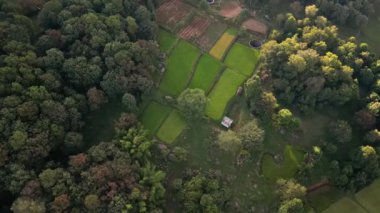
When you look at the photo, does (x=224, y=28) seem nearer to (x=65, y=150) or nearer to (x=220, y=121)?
(x=220, y=121)

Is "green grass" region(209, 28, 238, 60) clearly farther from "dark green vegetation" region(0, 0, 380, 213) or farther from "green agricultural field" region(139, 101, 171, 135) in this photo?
"green agricultural field" region(139, 101, 171, 135)

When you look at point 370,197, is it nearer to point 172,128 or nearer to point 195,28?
point 172,128

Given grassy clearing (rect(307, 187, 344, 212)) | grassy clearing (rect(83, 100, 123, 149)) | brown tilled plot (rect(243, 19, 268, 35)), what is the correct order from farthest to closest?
brown tilled plot (rect(243, 19, 268, 35)) < grassy clearing (rect(307, 187, 344, 212)) < grassy clearing (rect(83, 100, 123, 149))

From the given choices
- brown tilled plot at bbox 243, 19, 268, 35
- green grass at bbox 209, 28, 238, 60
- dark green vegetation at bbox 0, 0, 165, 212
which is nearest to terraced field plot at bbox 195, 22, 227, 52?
green grass at bbox 209, 28, 238, 60

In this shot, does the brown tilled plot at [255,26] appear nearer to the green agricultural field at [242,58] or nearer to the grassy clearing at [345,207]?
the green agricultural field at [242,58]

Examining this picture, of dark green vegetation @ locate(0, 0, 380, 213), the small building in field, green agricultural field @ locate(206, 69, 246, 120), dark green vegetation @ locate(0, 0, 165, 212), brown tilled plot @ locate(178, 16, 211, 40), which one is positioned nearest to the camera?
dark green vegetation @ locate(0, 0, 165, 212)

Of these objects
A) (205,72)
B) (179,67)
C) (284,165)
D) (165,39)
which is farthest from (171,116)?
(284,165)

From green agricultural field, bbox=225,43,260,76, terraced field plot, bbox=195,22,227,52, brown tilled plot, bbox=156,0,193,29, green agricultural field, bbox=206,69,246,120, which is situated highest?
brown tilled plot, bbox=156,0,193,29
